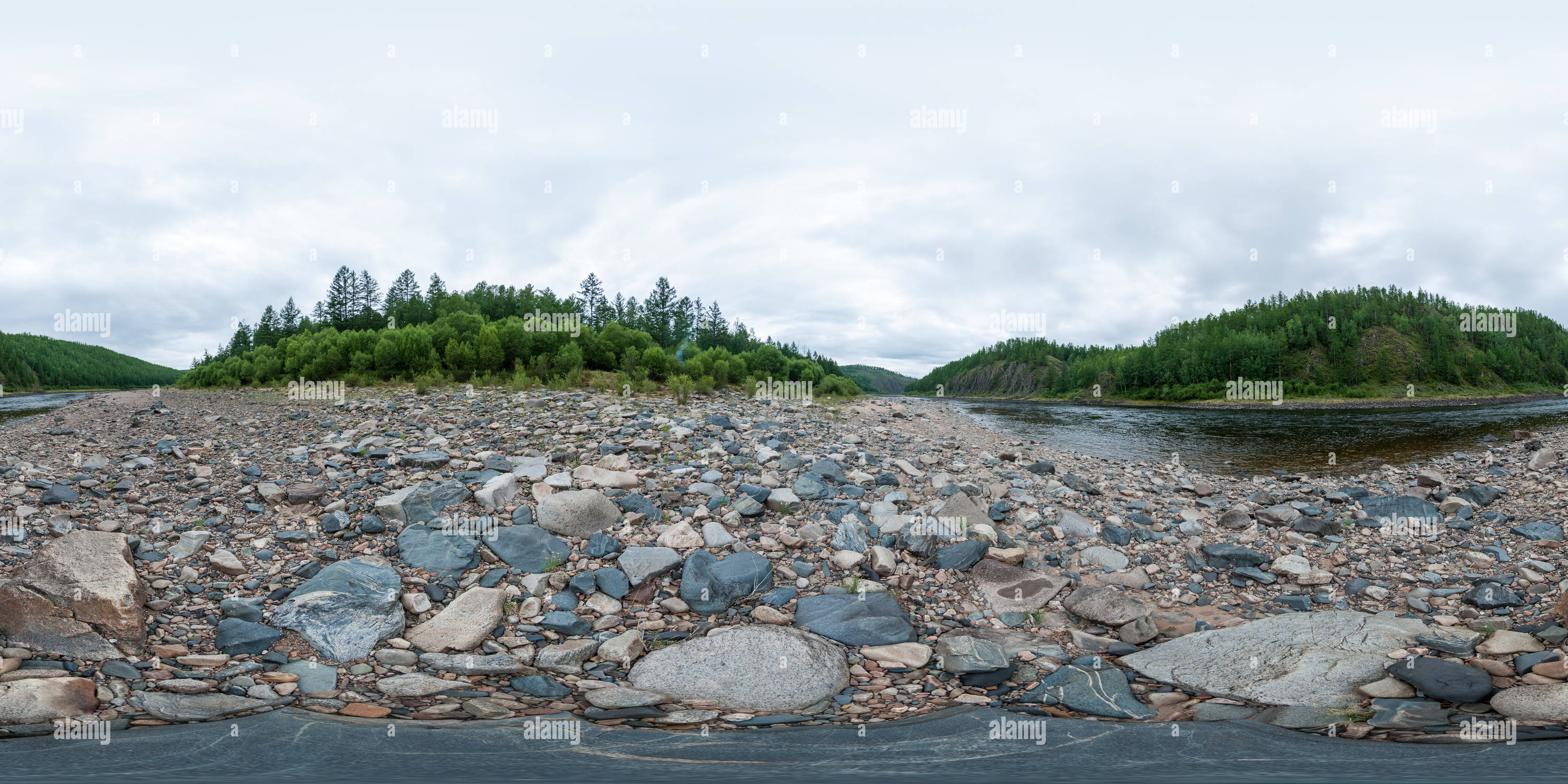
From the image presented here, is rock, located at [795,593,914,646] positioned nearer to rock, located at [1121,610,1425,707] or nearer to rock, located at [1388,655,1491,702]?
rock, located at [1121,610,1425,707]

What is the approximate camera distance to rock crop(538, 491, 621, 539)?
22.2ft

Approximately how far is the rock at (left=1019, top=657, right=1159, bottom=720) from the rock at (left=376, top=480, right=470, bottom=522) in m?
6.41

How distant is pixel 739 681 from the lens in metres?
4.27

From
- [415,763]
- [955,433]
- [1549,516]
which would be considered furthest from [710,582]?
[955,433]

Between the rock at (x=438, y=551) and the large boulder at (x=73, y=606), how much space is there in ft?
6.04

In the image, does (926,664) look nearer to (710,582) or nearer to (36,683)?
(710,582)

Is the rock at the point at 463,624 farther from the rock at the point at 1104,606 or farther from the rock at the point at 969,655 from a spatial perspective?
the rock at the point at 1104,606

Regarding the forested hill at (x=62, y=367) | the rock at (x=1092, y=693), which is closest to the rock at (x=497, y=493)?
the rock at (x=1092, y=693)

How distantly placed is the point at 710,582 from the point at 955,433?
56.9ft

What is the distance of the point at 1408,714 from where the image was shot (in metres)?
3.66

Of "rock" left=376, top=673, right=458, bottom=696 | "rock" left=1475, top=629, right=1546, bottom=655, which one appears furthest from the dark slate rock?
"rock" left=1475, top=629, right=1546, bottom=655

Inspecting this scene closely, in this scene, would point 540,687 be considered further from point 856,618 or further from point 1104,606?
point 1104,606

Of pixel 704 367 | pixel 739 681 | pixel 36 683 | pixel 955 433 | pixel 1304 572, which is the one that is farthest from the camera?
pixel 704 367

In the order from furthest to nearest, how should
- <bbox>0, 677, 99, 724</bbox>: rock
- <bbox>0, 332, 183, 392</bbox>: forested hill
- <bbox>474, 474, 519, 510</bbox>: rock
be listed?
<bbox>0, 332, 183, 392</bbox>: forested hill, <bbox>474, 474, 519, 510</bbox>: rock, <bbox>0, 677, 99, 724</bbox>: rock
